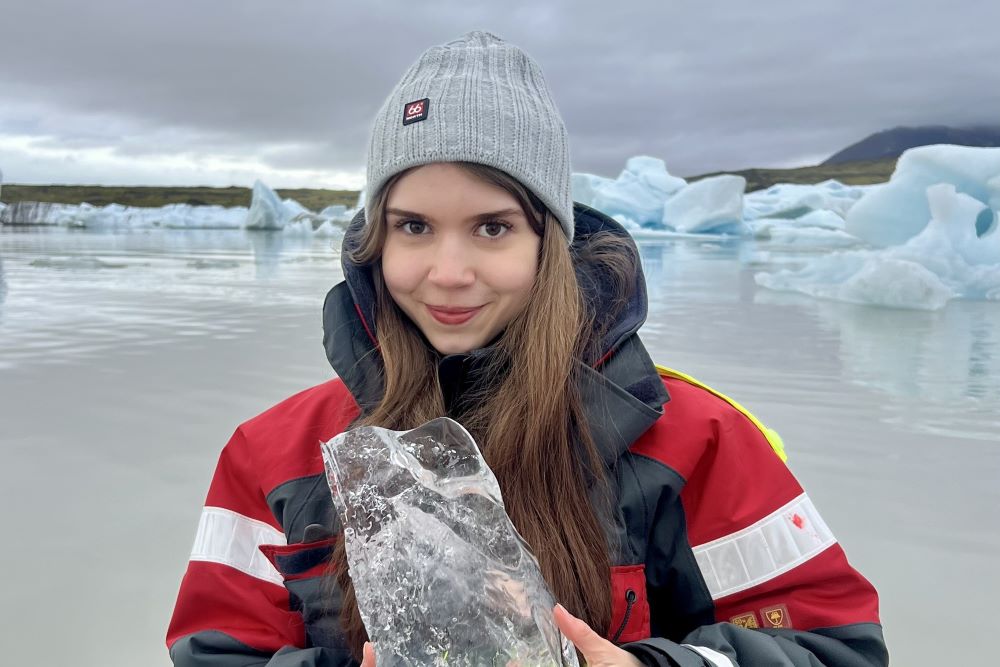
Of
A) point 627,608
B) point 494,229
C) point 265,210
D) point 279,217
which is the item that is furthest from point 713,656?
point 279,217

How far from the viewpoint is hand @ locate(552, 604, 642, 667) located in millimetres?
945

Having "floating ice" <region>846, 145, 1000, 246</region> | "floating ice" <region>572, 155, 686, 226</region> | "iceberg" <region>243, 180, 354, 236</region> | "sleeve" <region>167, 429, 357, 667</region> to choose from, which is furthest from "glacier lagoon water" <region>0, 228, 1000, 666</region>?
"iceberg" <region>243, 180, 354, 236</region>

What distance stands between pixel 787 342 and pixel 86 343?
4823 mm

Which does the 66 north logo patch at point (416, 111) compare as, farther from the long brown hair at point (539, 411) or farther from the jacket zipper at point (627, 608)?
the jacket zipper at point (627, 608)

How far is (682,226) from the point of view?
67.2 ft

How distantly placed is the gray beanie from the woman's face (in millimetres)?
42

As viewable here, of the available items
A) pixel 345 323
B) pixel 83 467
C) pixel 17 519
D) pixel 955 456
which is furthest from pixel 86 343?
pixel 955 456

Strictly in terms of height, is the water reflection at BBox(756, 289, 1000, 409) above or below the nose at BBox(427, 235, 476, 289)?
below

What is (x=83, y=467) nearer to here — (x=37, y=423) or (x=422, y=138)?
(x=37, y=423)

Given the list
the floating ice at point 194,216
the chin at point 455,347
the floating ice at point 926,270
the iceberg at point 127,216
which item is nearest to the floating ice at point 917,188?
the floating ice at point 926,270

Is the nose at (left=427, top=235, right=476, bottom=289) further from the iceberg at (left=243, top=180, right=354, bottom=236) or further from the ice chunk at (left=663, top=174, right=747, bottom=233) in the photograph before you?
the iceberg at (left=243, top=180, right=354, bottom=236)

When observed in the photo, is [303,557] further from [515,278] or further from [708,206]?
[708,206]

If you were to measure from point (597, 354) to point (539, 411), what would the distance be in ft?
0.47

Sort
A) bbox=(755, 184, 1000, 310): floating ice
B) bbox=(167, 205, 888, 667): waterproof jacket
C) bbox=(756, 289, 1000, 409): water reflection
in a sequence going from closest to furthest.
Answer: bbox=(167, 205, 888, 667): waterproof jacket → bbox=(756, 289, 1000, 409): water reflection → bbox=(755, 184, 1000, 310): floating ice
